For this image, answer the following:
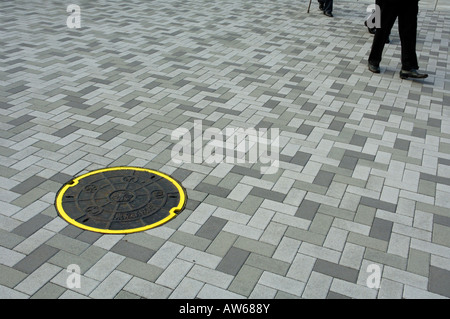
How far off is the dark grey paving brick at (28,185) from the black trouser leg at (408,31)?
5749 mm

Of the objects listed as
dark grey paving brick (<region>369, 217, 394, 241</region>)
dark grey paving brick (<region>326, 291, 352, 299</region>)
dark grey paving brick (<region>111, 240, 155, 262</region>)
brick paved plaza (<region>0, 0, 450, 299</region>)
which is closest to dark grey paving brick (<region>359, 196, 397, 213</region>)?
brick paved plaza (<region>0, 0, 450, 299</region>)

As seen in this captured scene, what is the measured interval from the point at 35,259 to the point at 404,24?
20.8 ft

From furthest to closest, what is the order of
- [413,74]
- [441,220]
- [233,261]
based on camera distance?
[413,74] → [441,220] → [233,261]

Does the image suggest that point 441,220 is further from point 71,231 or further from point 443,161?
point 71,231

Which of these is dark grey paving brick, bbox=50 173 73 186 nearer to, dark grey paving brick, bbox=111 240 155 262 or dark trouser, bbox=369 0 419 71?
dark grey paving brick, bbox=111 240 155 262

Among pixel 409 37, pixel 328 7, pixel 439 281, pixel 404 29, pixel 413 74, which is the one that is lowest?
pixel 439 281

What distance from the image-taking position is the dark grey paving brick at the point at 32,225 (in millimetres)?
3998

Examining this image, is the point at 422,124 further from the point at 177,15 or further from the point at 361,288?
the point at 177,15

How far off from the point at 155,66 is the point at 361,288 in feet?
18.2

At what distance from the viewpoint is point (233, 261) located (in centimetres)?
379

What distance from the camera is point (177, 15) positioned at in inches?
454

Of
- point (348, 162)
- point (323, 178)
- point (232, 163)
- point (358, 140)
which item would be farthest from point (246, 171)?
point (358, 140)
